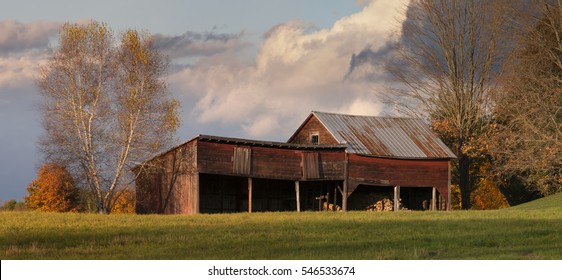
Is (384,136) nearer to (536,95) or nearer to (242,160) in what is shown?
(536,95)

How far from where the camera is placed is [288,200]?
55.4m

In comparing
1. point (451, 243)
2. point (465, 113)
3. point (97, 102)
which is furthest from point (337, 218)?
point (465, 113)

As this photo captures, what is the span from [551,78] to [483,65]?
1093 centimetres

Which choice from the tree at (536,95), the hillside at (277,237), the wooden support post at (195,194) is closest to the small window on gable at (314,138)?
the wooden support post at (195,194)

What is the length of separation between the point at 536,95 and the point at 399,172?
9482 mm

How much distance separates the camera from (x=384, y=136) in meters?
55.8

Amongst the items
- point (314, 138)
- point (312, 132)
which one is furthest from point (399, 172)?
point (312, 132)

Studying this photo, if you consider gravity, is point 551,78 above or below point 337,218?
above

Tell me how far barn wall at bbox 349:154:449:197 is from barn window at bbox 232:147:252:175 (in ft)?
22.0

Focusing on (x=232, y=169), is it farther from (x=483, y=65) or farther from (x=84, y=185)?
(x=483, y=65)
